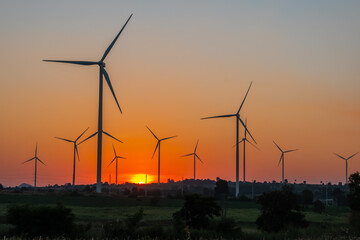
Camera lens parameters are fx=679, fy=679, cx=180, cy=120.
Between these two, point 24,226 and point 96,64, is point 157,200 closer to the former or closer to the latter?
point 96,64

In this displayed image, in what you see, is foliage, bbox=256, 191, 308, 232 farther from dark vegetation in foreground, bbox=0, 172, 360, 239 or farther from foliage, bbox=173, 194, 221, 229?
foliage, bbox=173, 194, 221, 229

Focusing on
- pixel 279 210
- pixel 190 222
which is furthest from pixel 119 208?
pixel 190 222

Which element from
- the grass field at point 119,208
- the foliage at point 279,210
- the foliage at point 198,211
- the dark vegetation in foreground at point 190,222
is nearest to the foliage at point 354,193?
the dark vegetation in foreground at point 190,222

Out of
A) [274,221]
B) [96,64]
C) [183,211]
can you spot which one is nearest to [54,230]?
[183,211]

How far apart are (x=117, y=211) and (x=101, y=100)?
28442mm

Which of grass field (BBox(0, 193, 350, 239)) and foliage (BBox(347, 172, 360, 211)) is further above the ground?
foliage (BBox(347, 172, 360, 211))

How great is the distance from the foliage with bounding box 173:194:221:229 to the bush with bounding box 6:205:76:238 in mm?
17367

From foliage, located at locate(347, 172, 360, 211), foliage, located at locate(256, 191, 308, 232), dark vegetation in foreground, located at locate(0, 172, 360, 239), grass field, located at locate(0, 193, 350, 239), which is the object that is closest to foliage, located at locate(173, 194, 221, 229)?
dark vegetation in foreground, located at locate(0, 172, 360, 239)

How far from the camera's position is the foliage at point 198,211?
Answer: 83.5m

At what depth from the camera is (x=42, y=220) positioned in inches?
2717

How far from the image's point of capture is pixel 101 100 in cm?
15225

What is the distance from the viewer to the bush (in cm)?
6781

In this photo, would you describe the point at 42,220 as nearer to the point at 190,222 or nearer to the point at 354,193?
the point at 190,222

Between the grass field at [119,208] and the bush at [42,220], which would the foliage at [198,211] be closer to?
the bush at [42,220]
